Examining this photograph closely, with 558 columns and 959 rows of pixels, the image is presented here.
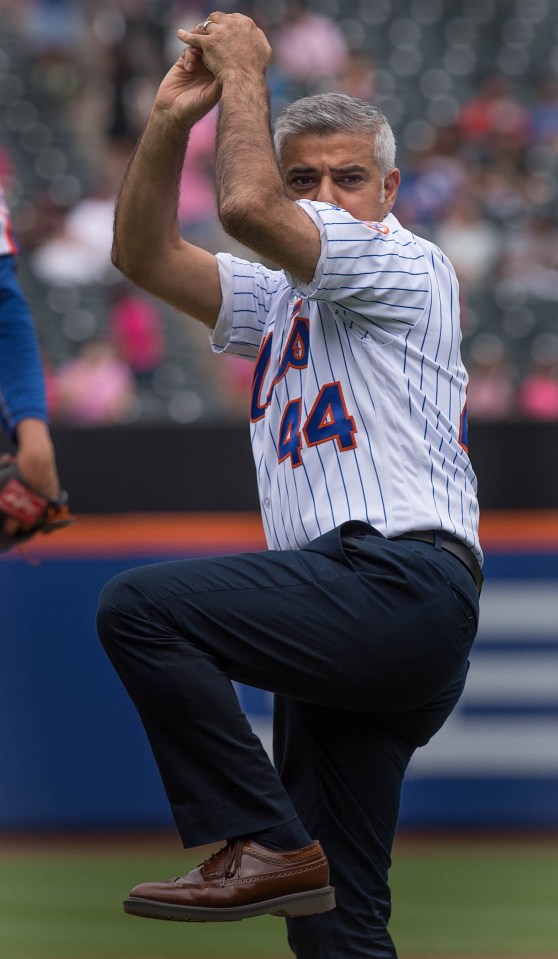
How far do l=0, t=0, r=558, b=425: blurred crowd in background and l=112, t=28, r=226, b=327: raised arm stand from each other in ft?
14.5

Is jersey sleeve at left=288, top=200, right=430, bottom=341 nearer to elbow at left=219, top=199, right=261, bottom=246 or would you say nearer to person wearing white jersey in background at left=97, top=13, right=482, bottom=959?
person wearing white jersey in background at left=97, top=13, right=482, bottom=959

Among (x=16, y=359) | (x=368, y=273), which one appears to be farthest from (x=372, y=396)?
(x=16, y=359)

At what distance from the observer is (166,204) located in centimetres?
308

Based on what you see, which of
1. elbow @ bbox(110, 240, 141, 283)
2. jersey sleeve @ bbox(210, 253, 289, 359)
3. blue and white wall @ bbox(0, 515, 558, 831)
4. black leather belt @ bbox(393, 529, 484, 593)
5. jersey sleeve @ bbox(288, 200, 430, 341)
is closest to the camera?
jersey sleeve @ bbox(288, 200, 430, 341)

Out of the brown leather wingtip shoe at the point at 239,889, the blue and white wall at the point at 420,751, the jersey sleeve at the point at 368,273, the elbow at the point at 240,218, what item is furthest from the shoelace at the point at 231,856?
the blue and white wall at the point at 420,751

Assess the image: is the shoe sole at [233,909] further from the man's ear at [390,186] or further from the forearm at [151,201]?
the man's ear at [390,186]

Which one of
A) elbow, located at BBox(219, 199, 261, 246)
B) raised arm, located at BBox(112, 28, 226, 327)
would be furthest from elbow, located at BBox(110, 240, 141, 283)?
elbow, located at BBox(219, 199, 261, 246)

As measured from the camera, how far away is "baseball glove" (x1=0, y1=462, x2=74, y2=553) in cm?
→ 371

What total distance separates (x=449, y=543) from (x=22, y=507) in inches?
53.3

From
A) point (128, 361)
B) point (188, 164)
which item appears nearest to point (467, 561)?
point (128, 361)

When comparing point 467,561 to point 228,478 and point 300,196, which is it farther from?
point 228,478

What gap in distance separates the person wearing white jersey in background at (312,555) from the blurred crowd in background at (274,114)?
469cm

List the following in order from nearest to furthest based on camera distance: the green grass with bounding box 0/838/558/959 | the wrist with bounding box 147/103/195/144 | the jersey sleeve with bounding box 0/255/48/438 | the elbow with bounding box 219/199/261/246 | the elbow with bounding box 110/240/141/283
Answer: the elbow with bounding box 219/199/261/246, the wrist with bounding box 147/103/195/144, the elbow with bounding box 110/240/141/283, the jersey sleeve with bounding box 0/255/48/438, the green grass with bounding box 0/838/558/959

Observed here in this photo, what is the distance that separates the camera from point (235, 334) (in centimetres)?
334
